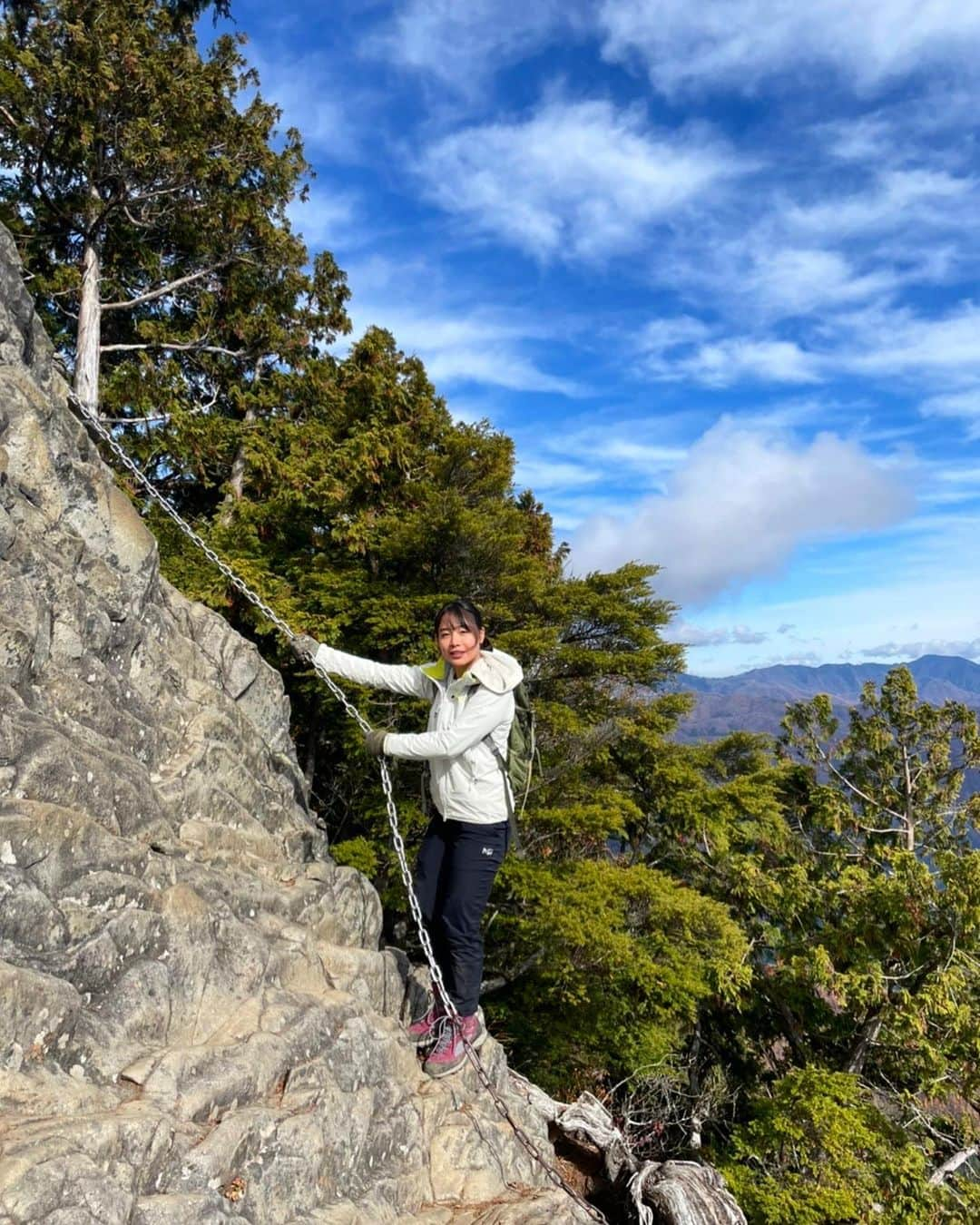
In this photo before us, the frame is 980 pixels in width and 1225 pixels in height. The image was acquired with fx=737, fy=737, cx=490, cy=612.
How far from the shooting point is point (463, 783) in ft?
16.9

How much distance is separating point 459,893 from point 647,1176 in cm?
621

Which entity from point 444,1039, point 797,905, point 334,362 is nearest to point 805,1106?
point 797,905

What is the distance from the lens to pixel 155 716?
5793mm

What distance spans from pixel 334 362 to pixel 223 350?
8.90ft

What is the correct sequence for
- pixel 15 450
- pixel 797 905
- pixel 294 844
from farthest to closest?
pixel 797 905 → pixel 294 844 → pixel 15 450

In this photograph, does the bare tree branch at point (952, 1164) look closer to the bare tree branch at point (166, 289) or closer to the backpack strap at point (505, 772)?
the backpack strap at point (505, 772)

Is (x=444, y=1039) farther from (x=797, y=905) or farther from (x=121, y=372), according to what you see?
(x=121, y=372)

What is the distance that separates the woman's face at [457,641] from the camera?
16.8ft

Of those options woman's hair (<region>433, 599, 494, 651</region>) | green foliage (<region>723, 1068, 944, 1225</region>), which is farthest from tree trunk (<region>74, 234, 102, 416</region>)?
green foliage (<region>723, 1068, 944, 1225</region>)

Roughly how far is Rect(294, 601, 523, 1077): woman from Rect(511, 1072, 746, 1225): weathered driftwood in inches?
105

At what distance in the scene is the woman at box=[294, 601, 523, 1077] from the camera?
5.02m

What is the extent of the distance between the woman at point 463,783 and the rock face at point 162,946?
746 millimetres

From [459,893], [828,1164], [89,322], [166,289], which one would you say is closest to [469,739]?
[459,893]

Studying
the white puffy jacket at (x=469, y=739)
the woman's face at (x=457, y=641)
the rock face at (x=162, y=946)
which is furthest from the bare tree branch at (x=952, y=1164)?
the woman's face at (x=457, y=641)
